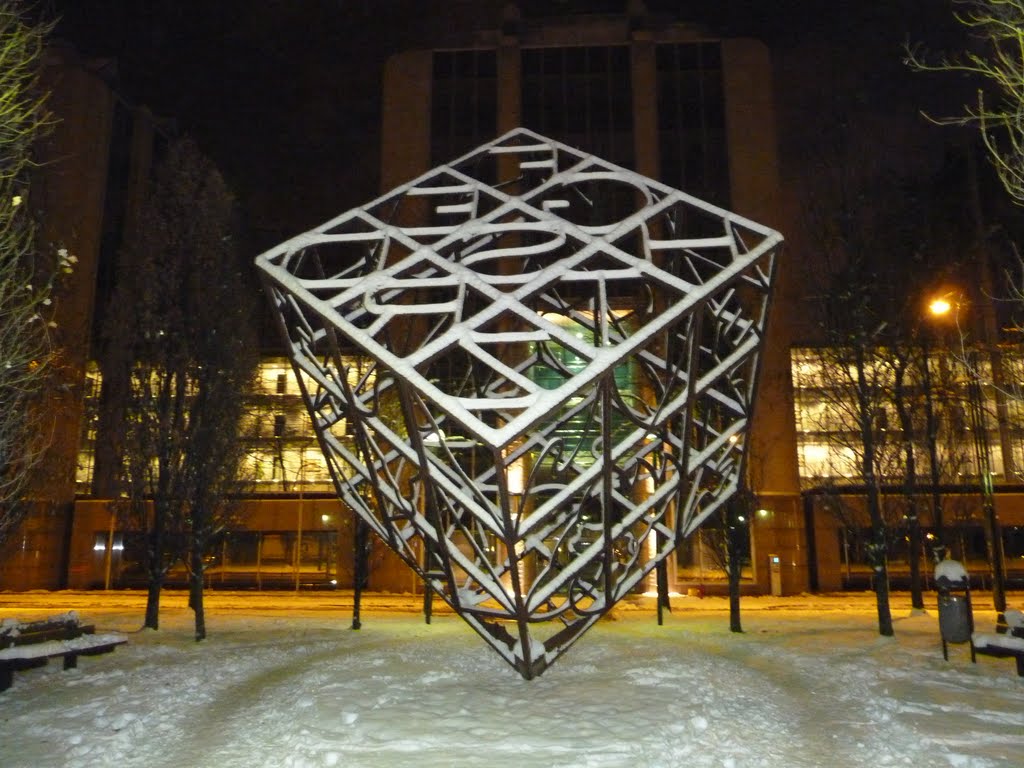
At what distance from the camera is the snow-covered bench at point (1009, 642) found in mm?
13008

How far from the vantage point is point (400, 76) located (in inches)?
1496

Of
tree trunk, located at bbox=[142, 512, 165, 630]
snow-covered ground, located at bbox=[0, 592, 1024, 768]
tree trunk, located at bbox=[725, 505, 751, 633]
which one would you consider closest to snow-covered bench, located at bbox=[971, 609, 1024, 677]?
snow-covered ground, located at bbox=[0, 592, 1024, 768]

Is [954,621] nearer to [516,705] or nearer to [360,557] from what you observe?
[516,705]

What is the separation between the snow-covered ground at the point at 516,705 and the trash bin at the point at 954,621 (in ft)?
1.91

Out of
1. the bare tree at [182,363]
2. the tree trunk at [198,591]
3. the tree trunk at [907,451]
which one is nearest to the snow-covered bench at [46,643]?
the tree trunk at [198,591]

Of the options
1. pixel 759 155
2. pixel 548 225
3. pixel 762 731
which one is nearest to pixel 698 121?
pixel 759 155

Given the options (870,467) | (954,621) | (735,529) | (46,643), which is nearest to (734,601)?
(735,529)

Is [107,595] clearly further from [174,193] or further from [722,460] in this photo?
[722,460]

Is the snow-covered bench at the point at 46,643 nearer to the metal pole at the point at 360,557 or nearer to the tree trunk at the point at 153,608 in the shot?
the tree trunk at the point at 153,608

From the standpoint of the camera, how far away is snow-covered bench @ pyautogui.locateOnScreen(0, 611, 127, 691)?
12.8 m

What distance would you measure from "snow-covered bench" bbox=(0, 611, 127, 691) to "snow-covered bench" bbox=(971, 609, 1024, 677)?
49.2ft

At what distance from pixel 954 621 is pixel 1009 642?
4.59ft

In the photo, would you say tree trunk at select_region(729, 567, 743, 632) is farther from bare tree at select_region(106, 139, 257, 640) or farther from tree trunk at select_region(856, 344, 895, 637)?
bare tree at select_region(106, 139, 257, 640)

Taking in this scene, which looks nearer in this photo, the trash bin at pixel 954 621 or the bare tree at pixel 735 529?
the trash bin at pixel 954 621
